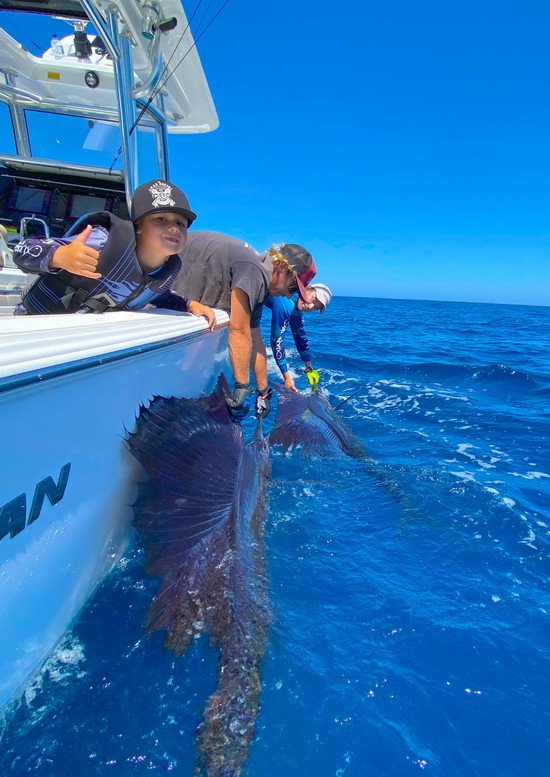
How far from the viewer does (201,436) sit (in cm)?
260

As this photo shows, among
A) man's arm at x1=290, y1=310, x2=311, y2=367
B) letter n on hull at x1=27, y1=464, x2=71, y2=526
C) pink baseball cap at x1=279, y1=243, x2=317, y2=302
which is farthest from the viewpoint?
man's arm at x1=290, y1=310, x2=311, y2=367

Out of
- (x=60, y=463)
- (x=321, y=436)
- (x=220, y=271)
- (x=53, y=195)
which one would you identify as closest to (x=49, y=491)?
(x=60, y=463)

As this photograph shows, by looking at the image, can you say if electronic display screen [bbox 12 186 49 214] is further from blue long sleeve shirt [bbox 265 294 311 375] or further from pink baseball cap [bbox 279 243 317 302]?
pink baseball cap [bbox 279 243 317 302]

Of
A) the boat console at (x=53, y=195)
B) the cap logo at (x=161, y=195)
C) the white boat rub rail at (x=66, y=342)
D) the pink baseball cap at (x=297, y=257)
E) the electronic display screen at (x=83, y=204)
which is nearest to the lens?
the white boat rub rail at (x=66, y=342)

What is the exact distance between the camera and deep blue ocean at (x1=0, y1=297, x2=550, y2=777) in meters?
1.40

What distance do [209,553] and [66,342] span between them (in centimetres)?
115

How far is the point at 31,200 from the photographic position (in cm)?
617

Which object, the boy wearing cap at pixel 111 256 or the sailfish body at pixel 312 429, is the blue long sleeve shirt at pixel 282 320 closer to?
the sailfish body at pixel 312 429

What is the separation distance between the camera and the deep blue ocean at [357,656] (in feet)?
4.60

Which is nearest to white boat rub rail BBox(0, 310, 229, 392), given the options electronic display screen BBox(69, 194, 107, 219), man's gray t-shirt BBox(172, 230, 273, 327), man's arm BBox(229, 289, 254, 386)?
man's arm BBox(229, 289, 254, 386)

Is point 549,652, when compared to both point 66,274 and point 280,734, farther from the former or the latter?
Answer: point 66,274

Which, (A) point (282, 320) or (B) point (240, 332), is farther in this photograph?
(A) point (282, 320)

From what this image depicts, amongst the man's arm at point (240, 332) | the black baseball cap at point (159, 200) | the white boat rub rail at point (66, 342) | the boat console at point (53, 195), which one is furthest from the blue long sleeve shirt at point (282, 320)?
the white boat rub rail at point (66, 342)

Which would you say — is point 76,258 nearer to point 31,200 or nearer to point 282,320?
point 282,320
